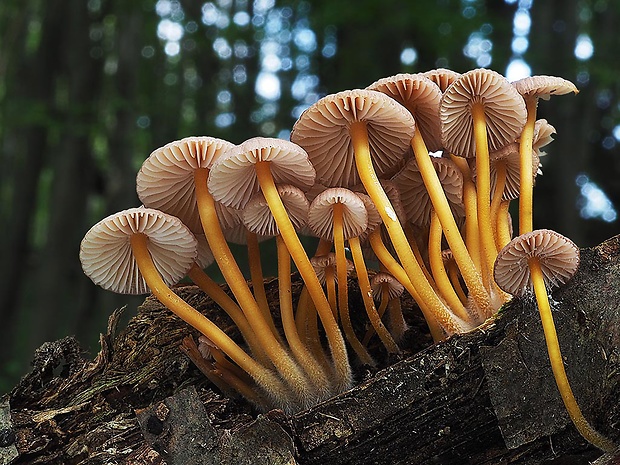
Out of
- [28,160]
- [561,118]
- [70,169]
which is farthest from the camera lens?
[28,160]

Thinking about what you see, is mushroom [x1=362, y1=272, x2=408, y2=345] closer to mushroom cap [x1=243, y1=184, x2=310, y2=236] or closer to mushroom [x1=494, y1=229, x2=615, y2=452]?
mushroom cap [x1=243, y1=184, x2=310, y2=236]

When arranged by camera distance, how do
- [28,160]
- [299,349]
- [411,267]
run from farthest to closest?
[28,160]
[299,349]
[411,267]

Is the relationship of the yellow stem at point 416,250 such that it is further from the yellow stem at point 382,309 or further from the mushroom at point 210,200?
the mushroom at point 210,200

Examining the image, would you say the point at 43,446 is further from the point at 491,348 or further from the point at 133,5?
the point at 133,5

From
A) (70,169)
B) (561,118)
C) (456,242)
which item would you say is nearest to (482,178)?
(456,242)

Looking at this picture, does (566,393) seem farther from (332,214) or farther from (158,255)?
(158,255)

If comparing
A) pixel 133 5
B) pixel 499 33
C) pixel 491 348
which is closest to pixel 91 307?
pixel 133 5

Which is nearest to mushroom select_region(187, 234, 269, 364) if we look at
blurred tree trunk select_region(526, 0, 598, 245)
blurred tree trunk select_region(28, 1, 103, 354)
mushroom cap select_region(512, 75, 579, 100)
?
mushroom cap select_region(512, 75, 579, 100)
